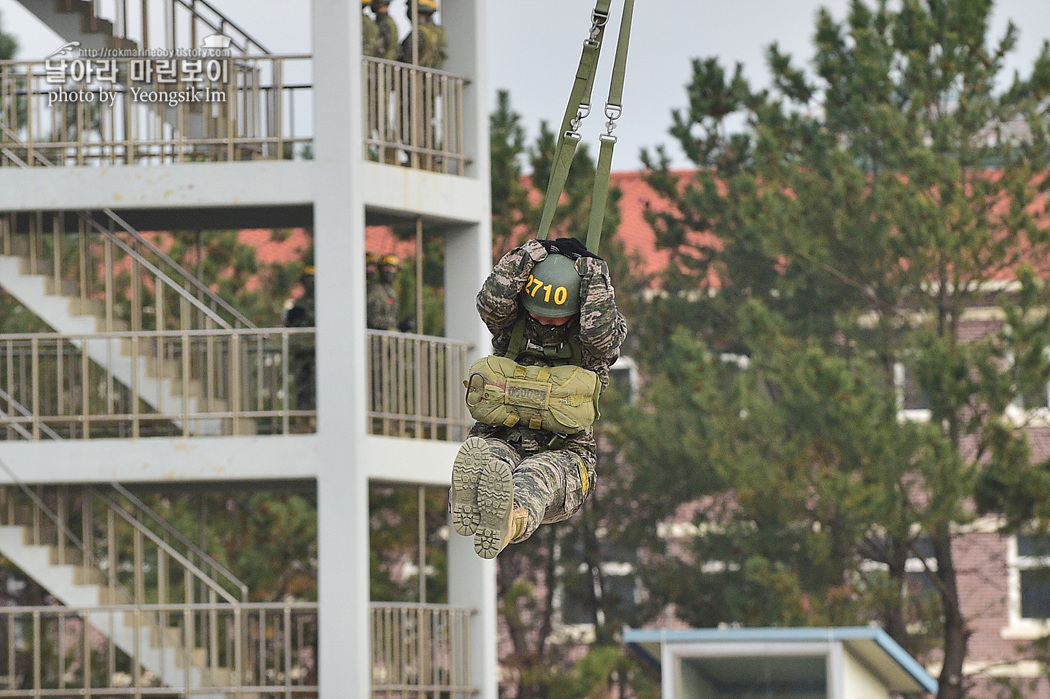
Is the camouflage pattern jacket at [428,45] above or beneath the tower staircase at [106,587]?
above

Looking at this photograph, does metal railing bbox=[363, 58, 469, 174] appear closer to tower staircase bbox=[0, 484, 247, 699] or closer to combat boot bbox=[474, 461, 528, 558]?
tower staircase bbox=[0, 484, 247, 699]

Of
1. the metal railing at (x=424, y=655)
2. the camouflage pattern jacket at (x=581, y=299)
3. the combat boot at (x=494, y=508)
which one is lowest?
the metal railing at (x=424, y=655)

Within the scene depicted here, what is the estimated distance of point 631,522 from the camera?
30516 mm

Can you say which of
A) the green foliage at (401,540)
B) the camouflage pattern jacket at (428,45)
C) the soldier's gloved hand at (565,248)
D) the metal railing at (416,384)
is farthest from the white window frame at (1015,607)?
the soldier's gloved hand at (565,248)

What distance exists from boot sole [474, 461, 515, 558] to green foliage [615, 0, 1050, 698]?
1675 centimetres

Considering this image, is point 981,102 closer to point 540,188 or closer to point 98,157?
point 540,188

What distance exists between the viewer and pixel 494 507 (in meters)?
9.00

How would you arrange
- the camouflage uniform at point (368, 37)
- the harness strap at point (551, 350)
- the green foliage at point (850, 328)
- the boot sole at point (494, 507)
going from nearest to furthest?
1. the boot sole at point (494, 507)
2. the harness strap at point (551, 350)
3. the camouflage uniform at point (368, 37)
4. the green foliage at point (850, 328)

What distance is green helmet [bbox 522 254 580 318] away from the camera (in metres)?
9.83

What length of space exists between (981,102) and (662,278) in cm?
594

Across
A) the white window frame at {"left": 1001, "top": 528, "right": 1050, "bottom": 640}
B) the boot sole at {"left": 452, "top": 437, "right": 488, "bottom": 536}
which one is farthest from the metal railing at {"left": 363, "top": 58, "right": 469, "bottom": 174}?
the white window frame at {"left": 1001, "top": 528, "right": 1050, "bottom": 640}

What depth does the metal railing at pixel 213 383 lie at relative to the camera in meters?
19.2

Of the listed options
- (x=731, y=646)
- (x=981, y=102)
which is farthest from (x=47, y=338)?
(x=981, y=102)

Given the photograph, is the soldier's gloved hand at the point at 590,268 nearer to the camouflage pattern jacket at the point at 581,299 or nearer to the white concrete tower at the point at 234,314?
the camouflage pattern jacket at the point at 581,299
